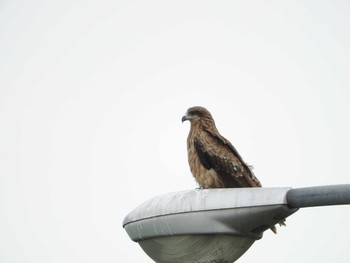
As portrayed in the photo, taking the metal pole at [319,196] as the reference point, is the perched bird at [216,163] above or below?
above

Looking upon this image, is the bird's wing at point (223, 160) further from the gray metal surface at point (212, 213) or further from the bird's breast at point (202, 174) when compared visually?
the gray metal surface at point (212, 213)

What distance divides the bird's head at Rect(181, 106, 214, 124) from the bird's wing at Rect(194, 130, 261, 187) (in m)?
0.81

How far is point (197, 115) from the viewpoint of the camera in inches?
353

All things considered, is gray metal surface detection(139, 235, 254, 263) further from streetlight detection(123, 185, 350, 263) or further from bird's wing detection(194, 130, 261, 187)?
bird's wing detection(194, 130, 261, 187)

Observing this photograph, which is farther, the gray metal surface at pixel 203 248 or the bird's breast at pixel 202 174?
the bird's breast at pixel 202 174

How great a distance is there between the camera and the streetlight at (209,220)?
3.22 meters

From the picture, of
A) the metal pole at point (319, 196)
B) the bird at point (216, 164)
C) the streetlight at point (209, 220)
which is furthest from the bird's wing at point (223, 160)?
the metal pole at point (319, 196)

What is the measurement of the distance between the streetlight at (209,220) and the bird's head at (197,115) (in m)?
5.13

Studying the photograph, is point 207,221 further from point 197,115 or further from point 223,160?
point 197,115

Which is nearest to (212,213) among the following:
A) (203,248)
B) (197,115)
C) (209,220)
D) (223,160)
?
(209,220)

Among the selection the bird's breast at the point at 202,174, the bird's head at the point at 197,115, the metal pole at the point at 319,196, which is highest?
the bird's head at the point at 197,115

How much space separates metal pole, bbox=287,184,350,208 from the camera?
2.90 meters

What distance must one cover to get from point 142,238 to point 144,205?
0.70ft

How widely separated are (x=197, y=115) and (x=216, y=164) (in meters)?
1.52
